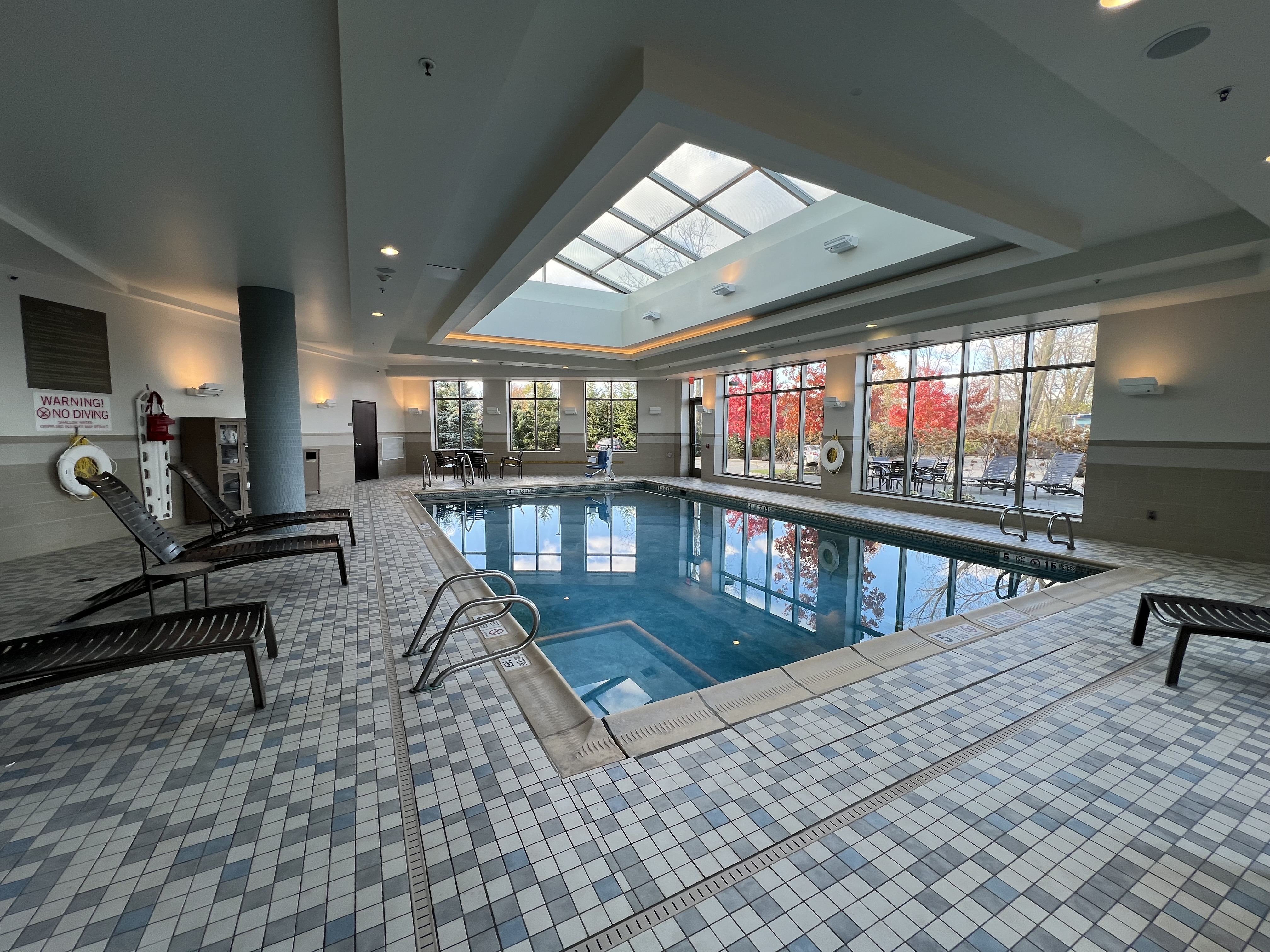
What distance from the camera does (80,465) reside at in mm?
4844

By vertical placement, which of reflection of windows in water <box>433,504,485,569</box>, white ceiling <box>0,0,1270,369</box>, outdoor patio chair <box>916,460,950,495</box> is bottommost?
reflection of windows in water <box>433,504,485,569</box>

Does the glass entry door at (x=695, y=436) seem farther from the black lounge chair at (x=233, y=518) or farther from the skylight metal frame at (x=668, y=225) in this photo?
the black lounge chair at (x=233, y=518)

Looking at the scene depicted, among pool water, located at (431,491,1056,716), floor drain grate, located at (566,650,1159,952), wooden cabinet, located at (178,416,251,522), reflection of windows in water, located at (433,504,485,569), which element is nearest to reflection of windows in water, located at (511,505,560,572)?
pool water, located at (431,491,1056,716)

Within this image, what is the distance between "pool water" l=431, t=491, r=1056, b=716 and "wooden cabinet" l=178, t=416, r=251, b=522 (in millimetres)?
2609

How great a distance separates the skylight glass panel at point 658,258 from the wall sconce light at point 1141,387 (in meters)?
5.77

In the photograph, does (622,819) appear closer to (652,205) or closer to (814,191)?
(814,191)

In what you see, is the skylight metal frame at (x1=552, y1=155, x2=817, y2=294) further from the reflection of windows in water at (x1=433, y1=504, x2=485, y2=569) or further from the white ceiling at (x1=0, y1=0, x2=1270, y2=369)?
the reflection of windows in water at (x1=433, y1=504, x2=485, y2=569)

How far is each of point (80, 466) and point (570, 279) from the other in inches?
282

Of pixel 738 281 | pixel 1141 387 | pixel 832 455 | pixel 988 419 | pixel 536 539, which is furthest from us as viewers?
pixel 832 455

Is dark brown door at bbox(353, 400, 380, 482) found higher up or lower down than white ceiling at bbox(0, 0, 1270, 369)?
lower down

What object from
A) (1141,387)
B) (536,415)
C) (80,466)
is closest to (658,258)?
(536,415)

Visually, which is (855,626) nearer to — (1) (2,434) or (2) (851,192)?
(2) (851,192)

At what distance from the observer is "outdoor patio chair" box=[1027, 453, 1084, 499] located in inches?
252

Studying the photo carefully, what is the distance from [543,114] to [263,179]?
1857 millimetres
